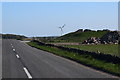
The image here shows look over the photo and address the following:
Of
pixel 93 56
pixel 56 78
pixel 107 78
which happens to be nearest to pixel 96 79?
pixel 107 78

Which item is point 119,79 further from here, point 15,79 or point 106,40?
point 106,40

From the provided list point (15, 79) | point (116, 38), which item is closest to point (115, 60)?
point (15, 79)

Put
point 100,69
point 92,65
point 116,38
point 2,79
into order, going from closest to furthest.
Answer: point 2,79
point 100,69
point 92,65
point 116,38

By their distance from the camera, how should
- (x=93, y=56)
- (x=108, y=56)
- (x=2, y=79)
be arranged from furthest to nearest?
(x=93, y=56)
(x=108, y=56)
(x=2, y=79)

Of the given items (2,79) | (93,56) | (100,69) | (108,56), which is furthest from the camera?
(93,56)

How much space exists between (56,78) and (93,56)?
35.0 feet

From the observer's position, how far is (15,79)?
13070mm

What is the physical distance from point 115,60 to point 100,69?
2.37m

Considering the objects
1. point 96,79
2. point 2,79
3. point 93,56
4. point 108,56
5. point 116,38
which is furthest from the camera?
point 116,38

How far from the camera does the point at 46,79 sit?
1281 cm

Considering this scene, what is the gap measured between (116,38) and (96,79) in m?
49.8

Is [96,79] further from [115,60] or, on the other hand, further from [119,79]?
[115,60]

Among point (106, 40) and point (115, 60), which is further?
point (106, 40)

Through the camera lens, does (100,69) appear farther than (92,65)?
No
